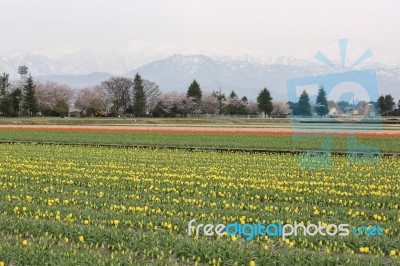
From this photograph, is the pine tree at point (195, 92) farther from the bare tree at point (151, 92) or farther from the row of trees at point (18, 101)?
the row of trees at point (18, 101)

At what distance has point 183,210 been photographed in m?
9.12

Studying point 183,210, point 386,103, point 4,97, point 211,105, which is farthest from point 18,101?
point 386,103

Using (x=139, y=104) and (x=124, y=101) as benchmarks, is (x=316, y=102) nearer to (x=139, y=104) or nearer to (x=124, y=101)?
(x=139, y=104)

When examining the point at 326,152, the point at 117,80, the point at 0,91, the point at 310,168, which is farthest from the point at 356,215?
the point at 117,80

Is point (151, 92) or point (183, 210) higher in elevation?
point (151, 92)

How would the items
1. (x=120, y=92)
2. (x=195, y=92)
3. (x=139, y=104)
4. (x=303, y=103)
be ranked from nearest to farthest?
(x=303, y=103), (x=139, y=104), (x=195, y=92), (x=120, y=92)

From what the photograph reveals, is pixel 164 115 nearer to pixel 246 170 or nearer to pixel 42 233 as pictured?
pixel 246 170

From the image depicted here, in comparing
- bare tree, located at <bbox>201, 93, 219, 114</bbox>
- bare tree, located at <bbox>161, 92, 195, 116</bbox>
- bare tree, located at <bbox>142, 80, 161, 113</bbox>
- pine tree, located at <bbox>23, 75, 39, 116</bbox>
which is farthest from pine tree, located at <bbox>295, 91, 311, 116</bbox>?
bare tree, located at <bbox>142, 80, 161, 113</bbox>

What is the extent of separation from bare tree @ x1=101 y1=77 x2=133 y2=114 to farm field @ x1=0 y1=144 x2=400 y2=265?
8423cm

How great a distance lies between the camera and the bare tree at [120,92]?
100000 mm

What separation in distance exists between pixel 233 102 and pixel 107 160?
9735 centimetres

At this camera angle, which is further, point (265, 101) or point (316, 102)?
point (265, 101)

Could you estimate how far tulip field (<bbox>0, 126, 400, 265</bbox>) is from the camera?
6484 millimetres

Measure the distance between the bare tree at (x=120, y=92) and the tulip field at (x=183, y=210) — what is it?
3317 inches
